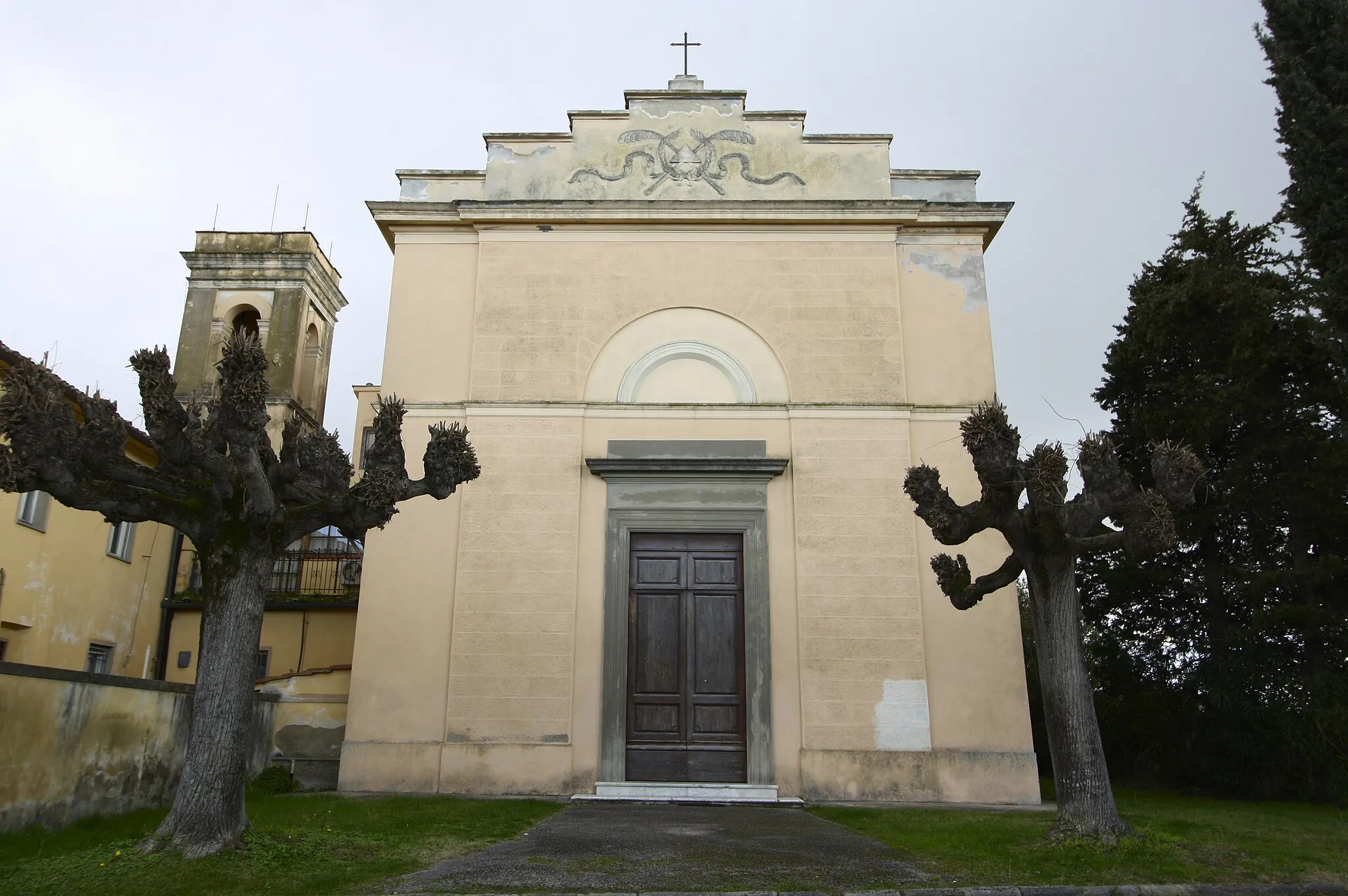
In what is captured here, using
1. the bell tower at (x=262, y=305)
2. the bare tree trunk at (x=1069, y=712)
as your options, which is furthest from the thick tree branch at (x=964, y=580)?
the bell tower at (x=262, y=305)

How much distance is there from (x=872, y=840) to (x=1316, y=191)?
34.2 ft

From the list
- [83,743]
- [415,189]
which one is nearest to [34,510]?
[83,743]

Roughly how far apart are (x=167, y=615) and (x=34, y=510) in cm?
333

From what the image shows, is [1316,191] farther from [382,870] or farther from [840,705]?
[382,870]

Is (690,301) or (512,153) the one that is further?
(512,153)

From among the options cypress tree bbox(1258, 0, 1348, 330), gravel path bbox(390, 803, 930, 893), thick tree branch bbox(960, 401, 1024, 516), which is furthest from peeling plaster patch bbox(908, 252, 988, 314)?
gravel path bbox(390, 803, 930, 893)

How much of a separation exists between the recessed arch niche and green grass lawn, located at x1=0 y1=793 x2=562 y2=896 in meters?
5.72

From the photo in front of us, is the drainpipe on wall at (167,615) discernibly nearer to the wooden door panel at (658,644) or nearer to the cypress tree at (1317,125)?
the wooden door panel at (658,644)

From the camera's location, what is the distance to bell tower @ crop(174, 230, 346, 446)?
24.7 metres

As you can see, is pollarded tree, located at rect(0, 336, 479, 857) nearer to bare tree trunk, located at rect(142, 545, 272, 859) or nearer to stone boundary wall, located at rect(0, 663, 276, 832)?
bare tree trunk, located at rect(142, 545, 272, 859)

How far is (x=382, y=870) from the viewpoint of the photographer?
22.6ft

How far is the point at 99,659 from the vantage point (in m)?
16.1

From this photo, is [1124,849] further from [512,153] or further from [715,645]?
[512,153]

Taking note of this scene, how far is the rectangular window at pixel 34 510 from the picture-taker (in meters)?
14.3
